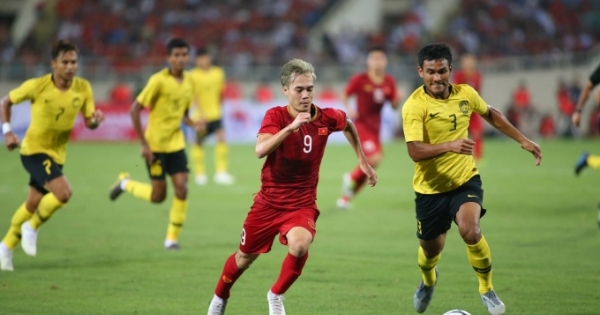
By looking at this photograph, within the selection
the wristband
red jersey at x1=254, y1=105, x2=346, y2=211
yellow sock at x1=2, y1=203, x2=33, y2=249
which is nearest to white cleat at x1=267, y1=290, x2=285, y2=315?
red jersey at x1=254, y1=105, x2=346, y2=211

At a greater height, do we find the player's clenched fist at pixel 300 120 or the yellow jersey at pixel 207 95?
the yellow jersey at pixel 207 95

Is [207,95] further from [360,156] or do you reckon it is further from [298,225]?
[298,225]

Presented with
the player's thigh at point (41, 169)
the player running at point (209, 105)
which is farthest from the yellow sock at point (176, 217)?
the player running at point (209, 105)

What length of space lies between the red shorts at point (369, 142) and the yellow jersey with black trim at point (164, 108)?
4395 mm

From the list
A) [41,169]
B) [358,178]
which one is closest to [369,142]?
[358,178]

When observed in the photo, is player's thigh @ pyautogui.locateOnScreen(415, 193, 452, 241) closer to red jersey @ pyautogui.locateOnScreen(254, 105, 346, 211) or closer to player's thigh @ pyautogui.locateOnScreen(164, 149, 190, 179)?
red jersey @ pyautogui.locateOnScreen(254, 105, 346, 211)

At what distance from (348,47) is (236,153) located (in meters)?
10.6

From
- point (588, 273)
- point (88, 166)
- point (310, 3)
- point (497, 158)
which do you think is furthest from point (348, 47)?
point (588, 273)

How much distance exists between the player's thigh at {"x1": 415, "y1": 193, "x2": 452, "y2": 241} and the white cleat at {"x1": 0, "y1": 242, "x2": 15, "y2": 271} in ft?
15.9

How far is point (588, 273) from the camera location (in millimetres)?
9180

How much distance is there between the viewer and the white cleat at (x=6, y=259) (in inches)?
373

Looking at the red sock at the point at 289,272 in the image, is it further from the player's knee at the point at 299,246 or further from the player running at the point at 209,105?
the player running at the point at 209,105

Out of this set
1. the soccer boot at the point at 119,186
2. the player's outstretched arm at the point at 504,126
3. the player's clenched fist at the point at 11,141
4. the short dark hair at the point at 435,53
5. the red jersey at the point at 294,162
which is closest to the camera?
the red jersey at the point at 294,162

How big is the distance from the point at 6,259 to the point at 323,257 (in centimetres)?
373
